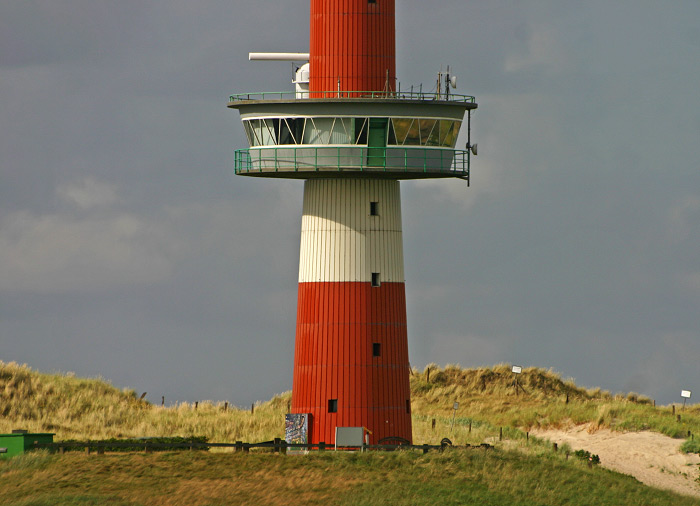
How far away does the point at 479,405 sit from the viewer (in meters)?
83.2

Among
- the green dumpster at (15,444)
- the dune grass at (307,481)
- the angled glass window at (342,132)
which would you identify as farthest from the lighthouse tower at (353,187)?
the green dumpster at (15,444)

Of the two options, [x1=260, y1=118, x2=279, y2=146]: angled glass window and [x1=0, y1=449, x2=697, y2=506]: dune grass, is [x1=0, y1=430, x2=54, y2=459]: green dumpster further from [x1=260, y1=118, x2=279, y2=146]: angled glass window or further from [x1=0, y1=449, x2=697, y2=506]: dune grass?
[x1=260, y1=118, x2=279, y2=146]: angled glass window

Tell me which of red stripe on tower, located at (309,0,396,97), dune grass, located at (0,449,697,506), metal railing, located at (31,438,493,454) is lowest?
dune grass, located at (0,449,697,506)

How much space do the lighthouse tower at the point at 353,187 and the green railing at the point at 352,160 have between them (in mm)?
40

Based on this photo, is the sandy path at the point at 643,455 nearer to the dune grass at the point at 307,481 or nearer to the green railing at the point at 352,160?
the dune grass at the point at 307,481

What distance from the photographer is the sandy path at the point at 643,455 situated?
62.2 metres

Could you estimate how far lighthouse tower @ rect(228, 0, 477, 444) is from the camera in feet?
181

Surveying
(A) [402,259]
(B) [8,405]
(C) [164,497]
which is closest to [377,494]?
(C) [164,497]

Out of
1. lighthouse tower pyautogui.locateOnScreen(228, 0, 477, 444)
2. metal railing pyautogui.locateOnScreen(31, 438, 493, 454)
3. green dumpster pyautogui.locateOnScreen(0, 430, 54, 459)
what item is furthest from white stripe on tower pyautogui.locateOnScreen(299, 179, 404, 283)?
green dumpster pyautogui.locateOnScreen(0, 430, 54, 459)

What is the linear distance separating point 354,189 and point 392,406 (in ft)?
28.8

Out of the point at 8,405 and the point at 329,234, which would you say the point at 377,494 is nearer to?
the point at 329,234

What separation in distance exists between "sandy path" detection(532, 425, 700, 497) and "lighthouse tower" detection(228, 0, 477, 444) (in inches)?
522

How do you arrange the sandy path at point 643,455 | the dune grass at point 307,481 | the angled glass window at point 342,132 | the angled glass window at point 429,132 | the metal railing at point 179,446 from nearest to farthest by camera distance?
the dune grass at point 307,481 < the metal railing at point 179,446 < the angled glass window at point 342,132 < the angled glass window at point 429,132 < the sandy path at point 643,455

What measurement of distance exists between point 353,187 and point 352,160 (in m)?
1.53
